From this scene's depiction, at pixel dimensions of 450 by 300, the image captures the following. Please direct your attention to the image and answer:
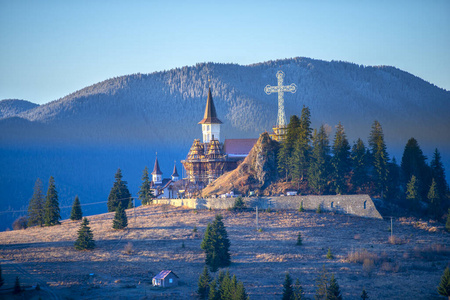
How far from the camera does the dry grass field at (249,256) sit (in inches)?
1889

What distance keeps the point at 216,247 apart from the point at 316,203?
768 inches

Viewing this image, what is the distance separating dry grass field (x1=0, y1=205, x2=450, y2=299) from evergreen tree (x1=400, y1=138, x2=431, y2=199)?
8599 millimetres

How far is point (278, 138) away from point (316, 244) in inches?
1274

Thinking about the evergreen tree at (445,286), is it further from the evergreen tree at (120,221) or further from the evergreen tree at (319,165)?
the evergreen tree at (120,221)

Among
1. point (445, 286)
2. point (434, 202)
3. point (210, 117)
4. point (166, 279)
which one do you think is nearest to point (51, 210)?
point (166, 279)

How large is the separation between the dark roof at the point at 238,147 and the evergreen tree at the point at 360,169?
26.3 metres

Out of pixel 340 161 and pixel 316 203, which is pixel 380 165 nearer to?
pixel 340 161

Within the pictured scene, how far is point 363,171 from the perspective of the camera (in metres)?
73.0

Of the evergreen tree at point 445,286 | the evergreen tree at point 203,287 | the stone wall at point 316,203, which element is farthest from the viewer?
the stone wall at point 316,203

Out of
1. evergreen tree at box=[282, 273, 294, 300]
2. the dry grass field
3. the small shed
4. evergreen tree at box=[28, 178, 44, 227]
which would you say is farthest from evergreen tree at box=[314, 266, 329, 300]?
evergreen tree at box=[28, 178, 44, 227]

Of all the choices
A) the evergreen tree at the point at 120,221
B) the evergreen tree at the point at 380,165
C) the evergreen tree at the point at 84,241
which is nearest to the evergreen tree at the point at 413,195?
the evergreen tree at the point at 380,165

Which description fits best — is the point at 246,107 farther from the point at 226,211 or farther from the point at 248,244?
the point at 248,244

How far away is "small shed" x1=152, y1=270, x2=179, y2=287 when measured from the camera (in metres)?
48.5

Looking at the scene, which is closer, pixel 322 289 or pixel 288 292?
pixel 288 292
